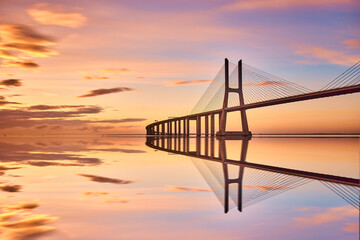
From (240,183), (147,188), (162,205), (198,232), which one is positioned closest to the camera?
(198,232)

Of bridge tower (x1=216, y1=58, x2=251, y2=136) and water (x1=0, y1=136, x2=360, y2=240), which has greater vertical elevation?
bridge tower (x1=216, y1=58, x2=251, y2=136)

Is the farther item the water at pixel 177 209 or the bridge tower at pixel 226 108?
the bridge tower at pixel 226 108

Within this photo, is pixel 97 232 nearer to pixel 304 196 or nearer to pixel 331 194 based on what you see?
pixel 304 196

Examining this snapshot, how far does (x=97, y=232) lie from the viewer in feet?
13.0

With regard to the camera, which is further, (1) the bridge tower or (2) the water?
(1) the bridge tower

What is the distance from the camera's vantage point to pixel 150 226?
4191 mm

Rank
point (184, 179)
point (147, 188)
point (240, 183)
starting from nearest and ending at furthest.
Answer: point (147, 188) → point (240, 183) → point (184, 179)

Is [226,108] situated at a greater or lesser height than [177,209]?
greater

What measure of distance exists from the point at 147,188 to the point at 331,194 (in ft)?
10.4

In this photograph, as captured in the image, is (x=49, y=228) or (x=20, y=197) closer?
(x=49, y=228)

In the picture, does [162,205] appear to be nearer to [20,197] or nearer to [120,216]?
[120,216]

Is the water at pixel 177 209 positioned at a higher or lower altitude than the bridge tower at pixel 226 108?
lower

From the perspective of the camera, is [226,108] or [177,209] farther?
[226,108]

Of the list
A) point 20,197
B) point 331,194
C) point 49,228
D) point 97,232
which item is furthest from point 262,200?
point 20,197
